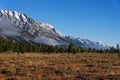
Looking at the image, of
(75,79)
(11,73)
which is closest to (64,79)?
(75,79)

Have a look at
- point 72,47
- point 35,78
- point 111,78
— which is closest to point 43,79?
point 35,78

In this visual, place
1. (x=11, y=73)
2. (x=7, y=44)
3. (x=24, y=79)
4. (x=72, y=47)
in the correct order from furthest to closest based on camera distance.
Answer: (x=72, y=47) → (x=7, y=44) → (x=11, y=73) → (x=24, y=79)

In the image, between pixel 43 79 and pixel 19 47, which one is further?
pixel 19 47

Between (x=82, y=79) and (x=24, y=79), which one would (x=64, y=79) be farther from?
(x=24, y=79)

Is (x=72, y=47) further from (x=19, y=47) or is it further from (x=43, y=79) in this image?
(x=43, y=79)

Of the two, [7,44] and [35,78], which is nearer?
[35,78]

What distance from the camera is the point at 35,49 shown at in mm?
174375

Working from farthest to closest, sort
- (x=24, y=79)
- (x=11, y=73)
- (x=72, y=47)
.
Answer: (x=72, y=47)
(x=11, y=73)
(x=24, y=79)

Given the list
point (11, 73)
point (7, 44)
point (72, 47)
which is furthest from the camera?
point (72, 47)

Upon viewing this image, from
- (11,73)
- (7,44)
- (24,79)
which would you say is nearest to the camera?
(24,79)

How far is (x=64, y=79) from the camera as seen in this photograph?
1011 inches

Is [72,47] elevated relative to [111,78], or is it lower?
elevated

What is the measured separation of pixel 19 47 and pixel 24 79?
411 feet

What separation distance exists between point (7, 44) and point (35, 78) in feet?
385
